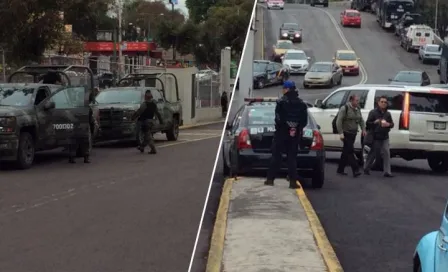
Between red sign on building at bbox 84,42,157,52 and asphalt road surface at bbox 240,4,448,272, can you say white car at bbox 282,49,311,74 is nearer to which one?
asphalt road surface at bbox 240,4,448,272

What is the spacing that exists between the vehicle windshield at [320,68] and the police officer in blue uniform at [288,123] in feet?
2.32

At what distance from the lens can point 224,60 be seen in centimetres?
421

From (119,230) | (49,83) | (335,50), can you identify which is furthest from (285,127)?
(49,83)

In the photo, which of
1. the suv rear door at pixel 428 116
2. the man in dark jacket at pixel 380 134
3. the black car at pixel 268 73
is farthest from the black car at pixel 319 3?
the man in dark jacket at pixel 380 134

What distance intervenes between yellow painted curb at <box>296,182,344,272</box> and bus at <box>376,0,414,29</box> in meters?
2.07

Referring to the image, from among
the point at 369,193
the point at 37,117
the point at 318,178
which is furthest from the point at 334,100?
the point at 37,117

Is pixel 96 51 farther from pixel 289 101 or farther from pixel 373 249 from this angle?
pixel 373 249

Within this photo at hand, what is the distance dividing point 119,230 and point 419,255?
292cm

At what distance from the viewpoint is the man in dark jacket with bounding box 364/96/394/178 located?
12.0 m

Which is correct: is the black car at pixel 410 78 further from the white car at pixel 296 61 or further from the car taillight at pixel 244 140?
the car taillight at pixel 244 140

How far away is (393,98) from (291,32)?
5.40 metres

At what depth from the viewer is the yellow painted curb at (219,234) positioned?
18.5 ft

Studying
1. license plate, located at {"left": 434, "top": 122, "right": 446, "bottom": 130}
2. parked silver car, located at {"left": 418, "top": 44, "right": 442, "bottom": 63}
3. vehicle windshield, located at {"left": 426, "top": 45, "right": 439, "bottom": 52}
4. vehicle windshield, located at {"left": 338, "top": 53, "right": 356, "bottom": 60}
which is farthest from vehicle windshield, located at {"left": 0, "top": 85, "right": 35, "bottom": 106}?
vehicle windshield, located at {"left": 426, "top": 45, "right": 439, "bottom": 52}

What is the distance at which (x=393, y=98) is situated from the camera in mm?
10820
